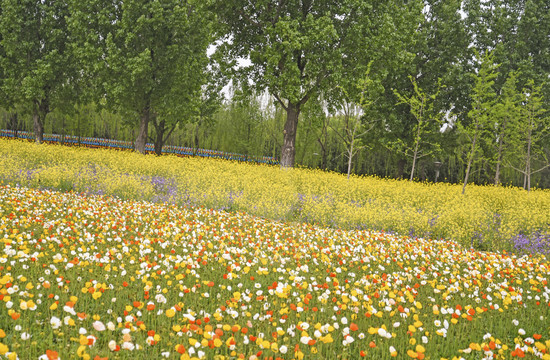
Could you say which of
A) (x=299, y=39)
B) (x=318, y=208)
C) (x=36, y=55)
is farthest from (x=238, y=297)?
(x=36, y=55)

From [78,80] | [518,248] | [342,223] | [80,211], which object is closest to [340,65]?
[342,223]

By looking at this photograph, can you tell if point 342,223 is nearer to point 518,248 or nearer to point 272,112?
point 518,248

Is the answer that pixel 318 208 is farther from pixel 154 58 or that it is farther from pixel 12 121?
pixel 12 121

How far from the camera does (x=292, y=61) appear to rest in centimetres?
1748

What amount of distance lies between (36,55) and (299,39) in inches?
753

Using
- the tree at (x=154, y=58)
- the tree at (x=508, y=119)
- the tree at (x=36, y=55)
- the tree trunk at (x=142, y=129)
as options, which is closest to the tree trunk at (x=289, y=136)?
the tree at (x=154, y=58)

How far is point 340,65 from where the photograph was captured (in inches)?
703

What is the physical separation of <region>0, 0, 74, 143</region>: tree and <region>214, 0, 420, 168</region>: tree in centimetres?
1203

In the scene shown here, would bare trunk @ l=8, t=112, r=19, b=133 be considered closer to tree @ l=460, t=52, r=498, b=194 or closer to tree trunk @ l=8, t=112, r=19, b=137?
tree trunk @ l=8, t=112, r=19, b=137

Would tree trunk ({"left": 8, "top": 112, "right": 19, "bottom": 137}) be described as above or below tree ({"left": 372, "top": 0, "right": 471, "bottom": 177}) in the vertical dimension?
below

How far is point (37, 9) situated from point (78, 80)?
507 cm

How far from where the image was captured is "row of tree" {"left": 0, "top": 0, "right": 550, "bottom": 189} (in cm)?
1828

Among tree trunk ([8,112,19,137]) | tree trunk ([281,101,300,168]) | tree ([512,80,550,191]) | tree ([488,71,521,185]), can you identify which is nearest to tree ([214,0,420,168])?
tree trunk ([281,101,300,168])

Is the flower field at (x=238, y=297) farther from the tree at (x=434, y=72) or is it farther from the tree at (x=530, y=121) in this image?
the tree at (x=434, y=72)
